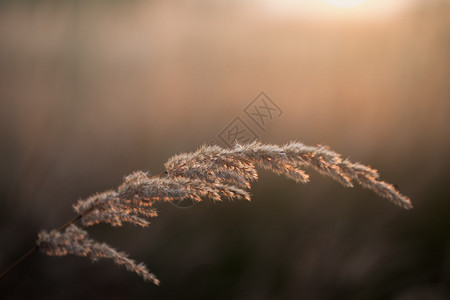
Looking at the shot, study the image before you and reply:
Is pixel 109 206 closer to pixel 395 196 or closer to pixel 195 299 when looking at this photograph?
pixel 395 196

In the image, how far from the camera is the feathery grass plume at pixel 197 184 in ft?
1.68

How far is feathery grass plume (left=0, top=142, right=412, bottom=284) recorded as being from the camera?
513 millimetres

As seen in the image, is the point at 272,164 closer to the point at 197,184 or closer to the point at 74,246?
the point at 197,184

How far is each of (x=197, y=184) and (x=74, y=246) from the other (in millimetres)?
199

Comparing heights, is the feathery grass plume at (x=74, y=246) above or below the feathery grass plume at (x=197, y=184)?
below

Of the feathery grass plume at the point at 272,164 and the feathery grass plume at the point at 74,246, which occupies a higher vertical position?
the feathery grass plume at the point at 272,164

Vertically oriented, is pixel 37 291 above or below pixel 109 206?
below

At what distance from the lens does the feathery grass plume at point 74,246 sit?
1.67ft

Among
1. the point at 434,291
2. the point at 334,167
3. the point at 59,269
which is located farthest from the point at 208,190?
the point at 434,291

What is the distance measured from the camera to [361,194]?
1464 mm

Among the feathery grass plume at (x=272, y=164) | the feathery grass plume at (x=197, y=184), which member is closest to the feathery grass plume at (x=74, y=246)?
the feathery grass plume at (x=197, y=184)

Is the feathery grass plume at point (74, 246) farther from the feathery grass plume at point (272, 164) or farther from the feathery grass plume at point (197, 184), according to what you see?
the feathery grass plume at point (272, 164)

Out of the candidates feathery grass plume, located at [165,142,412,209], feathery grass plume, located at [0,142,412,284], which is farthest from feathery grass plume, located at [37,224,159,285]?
feathery grass plume, located at [165,142,412,209]

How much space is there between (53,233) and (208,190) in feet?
0.77
